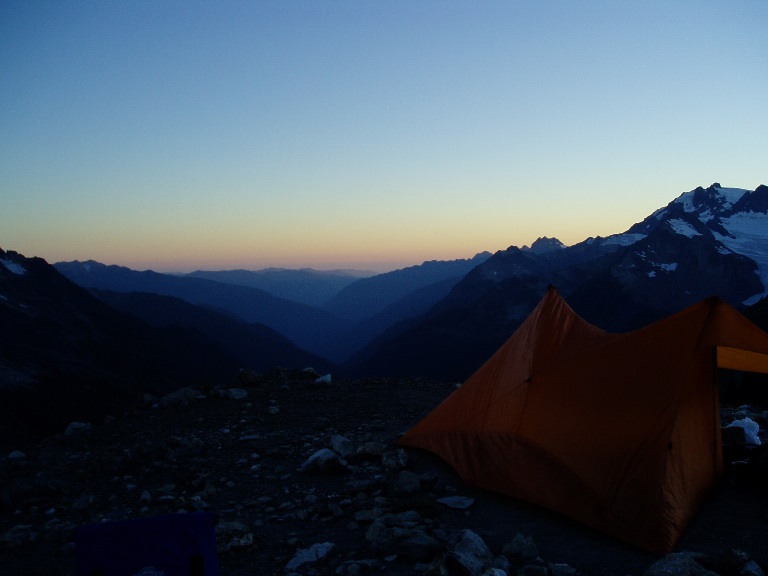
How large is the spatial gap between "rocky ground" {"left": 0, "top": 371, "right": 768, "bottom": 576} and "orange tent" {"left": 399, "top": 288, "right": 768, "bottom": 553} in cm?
32

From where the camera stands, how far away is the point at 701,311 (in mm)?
8406

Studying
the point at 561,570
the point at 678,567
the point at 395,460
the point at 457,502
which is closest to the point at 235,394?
the point at 395,460

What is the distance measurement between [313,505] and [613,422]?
4.78 meters

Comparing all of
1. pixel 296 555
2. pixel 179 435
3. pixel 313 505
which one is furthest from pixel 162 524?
pixel 179 435

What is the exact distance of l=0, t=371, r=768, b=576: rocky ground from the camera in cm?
669

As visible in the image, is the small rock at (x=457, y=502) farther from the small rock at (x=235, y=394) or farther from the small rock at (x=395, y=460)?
the small rock at (x=235, y=394)

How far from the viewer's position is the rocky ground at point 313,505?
669cm

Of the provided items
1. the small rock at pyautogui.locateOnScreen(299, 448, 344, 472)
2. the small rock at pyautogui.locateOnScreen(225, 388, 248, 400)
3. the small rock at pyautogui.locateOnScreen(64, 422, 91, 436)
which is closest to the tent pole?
the small rock at pyautogui.locateOnScreen(299, 448, 344, 472)

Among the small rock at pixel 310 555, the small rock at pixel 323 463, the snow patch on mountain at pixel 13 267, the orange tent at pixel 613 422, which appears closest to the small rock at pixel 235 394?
the small rock at pixel 323 463

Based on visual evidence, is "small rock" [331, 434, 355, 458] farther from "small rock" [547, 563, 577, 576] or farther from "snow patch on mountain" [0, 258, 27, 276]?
"snow patch on mountain" [0, 258, 27, 276]

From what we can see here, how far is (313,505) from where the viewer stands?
28.2 feet

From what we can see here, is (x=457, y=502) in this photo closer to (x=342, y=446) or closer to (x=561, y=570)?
Result: (x=561, y=570)

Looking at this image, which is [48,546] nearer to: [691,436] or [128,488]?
[128,488]

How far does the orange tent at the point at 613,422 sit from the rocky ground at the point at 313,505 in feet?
1.06
